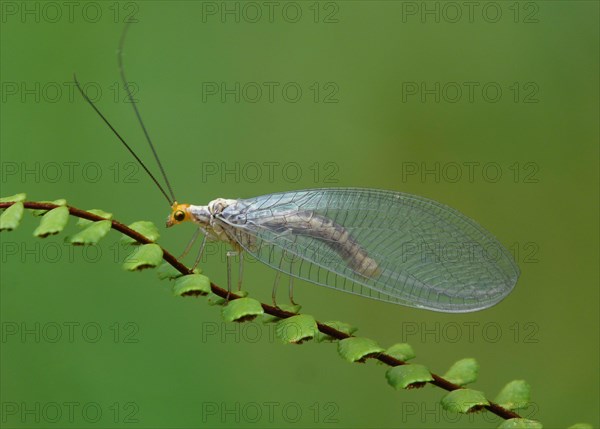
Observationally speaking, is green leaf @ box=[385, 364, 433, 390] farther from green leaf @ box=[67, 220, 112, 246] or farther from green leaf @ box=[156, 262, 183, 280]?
green leaf @ box=[67, 220, 112, 246]

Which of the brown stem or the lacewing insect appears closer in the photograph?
the brown stem

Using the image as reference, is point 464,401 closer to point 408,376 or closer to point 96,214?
point 408,376

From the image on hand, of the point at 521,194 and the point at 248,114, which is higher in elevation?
the point at 248,114

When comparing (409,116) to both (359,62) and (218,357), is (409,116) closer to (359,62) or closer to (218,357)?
(359,62)

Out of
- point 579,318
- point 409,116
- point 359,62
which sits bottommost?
point 579,318

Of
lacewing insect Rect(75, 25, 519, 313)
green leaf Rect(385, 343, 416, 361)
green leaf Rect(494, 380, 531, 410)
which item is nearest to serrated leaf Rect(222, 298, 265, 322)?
green leaf Rect(385, 343, 416, 361)

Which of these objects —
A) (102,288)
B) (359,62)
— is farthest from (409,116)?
(102,288)

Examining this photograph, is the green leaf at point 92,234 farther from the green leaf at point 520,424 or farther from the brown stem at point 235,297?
the green leaf at point 520,424

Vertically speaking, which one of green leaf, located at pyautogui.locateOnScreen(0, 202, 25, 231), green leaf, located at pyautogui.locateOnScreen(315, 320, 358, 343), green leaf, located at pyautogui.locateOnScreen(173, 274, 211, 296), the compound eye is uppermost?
green leaf, located at pyautogui.locateOnScreen(0, 202, 25, 231)
